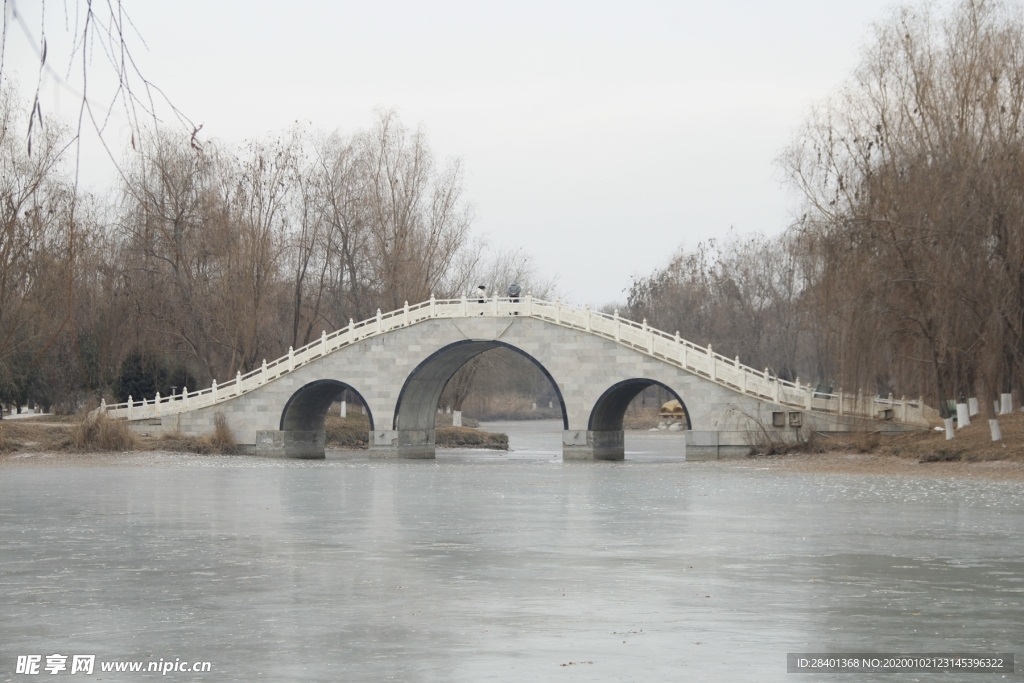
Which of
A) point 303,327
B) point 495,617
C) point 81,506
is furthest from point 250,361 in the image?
point 495,617

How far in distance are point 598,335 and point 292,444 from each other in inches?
516

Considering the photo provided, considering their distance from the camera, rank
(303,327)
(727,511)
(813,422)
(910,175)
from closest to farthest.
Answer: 1. (727,511)
2. (910,175)
3. (813,422)
4. (303,327)

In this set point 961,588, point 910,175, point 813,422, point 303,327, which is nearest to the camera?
point 961,588

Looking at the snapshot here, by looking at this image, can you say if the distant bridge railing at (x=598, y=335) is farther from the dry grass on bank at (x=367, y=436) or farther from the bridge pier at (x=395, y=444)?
the dry grass on bank at (x=367, y=436)

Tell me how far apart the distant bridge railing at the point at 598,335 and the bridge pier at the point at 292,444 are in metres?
2.06

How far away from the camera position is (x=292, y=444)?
5016 cm

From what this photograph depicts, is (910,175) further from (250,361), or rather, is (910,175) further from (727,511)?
(250,361)

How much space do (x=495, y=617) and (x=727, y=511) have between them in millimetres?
12034

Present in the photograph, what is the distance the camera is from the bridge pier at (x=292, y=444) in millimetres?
49281

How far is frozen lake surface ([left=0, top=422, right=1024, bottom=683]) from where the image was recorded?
1072cm

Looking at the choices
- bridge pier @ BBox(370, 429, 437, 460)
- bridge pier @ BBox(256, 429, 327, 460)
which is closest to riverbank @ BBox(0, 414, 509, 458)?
bridge pier @ BBox(256, 429, 327, 460)

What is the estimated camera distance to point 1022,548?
17156 millimetres

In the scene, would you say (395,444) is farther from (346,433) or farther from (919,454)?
(919,454)

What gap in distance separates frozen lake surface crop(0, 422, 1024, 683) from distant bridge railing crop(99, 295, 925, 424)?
12.5 metres
